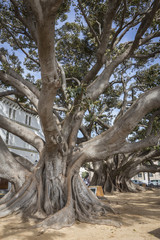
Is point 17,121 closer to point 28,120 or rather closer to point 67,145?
point 28,120

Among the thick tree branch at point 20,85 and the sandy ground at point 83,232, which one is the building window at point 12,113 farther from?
the sandy ground at point 83,232

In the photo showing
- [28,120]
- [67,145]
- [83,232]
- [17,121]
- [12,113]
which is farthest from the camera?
[28,120]

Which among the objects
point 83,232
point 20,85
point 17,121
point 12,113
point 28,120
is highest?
point 12,113

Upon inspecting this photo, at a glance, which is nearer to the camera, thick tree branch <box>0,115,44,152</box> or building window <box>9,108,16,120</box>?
thick tree branch <box>0,115,44,152</box>

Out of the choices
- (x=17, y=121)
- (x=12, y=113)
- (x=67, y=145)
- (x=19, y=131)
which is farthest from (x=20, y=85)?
(x=17, y=121)

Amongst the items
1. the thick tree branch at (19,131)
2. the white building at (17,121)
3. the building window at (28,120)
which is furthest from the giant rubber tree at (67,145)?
the building window at (28,120)

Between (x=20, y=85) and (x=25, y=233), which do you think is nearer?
(x=25, y=233)

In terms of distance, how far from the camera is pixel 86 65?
12.3m

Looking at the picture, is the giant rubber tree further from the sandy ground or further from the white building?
the white building

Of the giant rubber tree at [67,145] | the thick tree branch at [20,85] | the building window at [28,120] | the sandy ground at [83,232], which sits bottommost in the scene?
the sandy ground at [83,232]

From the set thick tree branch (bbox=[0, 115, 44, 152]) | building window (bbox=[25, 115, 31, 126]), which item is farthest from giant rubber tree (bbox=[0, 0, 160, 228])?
building window (bbox=[25, 115, 31, 126])

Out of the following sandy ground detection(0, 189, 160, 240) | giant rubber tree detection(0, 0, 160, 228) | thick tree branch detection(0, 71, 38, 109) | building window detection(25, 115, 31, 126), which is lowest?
sandy ground detection(0, 189, 160, 240)

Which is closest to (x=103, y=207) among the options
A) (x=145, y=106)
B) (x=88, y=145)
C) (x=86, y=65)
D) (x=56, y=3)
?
(x=88, y=145)

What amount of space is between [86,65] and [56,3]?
899 centimetres
